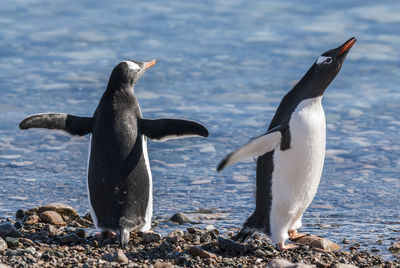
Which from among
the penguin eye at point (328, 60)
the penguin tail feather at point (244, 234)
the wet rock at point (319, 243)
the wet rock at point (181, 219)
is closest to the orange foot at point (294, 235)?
the wet rock at point (319, 243)

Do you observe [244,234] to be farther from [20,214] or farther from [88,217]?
[20,214]

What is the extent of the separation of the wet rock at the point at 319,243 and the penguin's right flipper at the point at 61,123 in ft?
5.02

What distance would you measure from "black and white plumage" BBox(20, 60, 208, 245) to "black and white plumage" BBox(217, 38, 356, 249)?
1.61ft

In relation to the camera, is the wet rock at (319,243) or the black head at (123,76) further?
the black head at (123,76)

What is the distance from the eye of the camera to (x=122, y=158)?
532 centimetres

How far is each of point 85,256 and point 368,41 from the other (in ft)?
25.9

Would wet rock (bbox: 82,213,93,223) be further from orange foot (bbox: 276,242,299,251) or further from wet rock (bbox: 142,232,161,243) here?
orange foot (bbox: 276,242,299,251)

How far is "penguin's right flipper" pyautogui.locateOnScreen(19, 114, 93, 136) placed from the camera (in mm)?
5613

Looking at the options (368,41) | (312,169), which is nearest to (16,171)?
(312,169)

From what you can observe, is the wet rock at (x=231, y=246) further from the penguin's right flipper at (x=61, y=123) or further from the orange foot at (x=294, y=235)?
the penguin's right flipper at (x=61, y=123)

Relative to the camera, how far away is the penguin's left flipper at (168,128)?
547cm

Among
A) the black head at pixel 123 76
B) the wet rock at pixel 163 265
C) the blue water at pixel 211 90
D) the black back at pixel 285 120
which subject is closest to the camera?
the wet rock at pixel 163 265

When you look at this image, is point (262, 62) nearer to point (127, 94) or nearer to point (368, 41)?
point (368, 41)

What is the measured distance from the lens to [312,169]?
5262 mm
